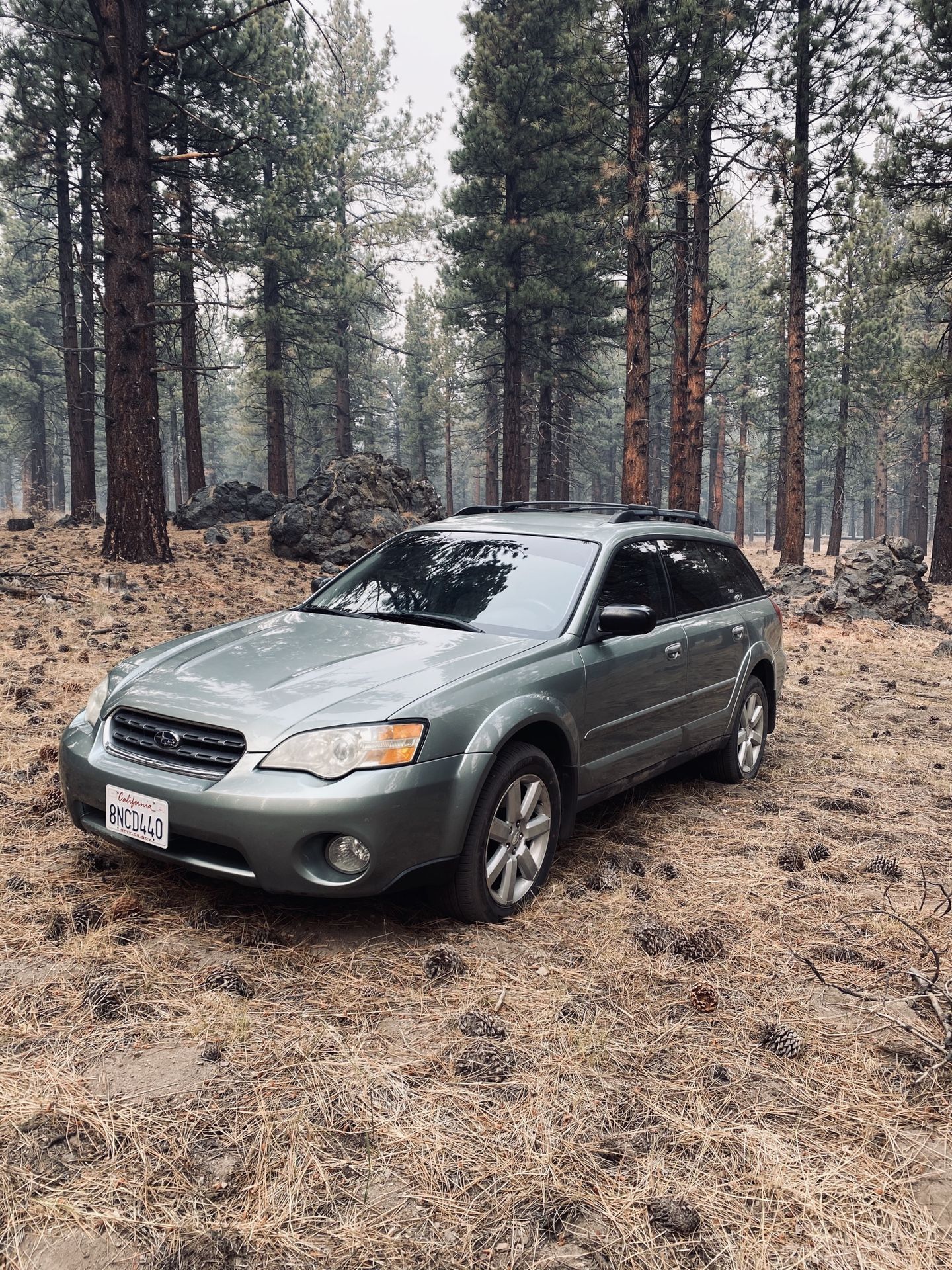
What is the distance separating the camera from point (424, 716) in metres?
3.15

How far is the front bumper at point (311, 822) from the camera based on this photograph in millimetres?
2943

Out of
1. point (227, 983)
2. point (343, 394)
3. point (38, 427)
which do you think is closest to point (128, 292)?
point (227, 983)

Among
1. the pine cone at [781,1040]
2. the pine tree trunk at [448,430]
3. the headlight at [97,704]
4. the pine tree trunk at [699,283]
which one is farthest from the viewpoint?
the pine tree trunk at [448,430]

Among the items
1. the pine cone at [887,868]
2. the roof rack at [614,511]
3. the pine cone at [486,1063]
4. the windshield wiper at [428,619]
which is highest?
the roof rack at [614,511]

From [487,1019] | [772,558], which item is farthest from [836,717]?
[772,558]

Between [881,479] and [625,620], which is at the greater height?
[881,479]

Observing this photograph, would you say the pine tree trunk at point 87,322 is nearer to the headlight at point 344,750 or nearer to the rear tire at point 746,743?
the rear tire at point 746,743

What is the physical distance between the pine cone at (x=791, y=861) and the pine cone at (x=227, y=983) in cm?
280

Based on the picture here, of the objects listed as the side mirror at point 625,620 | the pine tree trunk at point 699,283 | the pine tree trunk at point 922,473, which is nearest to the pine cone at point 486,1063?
the side mirror at point 625,620

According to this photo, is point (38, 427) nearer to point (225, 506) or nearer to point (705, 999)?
point (225, 506)

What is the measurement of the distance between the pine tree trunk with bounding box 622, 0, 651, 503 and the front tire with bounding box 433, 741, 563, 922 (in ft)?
32.7

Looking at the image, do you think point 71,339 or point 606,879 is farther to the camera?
point 71,339

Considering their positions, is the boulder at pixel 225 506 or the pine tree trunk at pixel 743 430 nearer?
the boulder at pixel 225 506

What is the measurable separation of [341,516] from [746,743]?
11.3m
